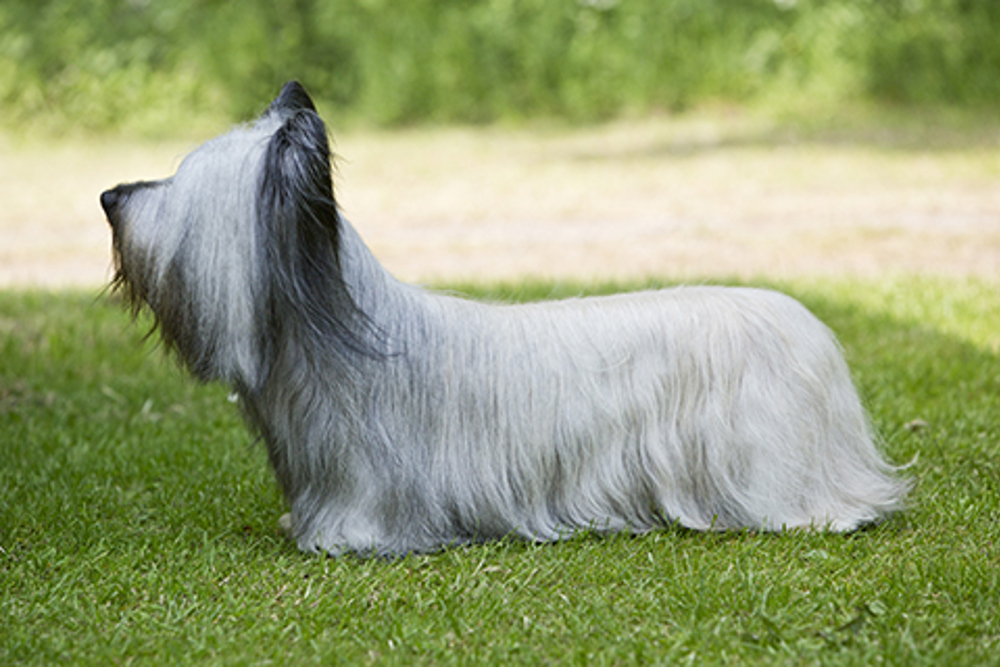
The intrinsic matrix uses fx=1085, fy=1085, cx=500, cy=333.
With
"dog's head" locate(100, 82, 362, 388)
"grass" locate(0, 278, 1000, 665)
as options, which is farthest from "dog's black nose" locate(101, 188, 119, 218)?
"grass" locate(0, 278, 1000, 665)

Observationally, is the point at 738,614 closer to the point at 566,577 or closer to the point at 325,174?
the point at 566,577

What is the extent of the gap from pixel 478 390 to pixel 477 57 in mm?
18010

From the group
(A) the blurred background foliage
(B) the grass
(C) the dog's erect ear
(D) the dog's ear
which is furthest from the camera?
(A) the blurred background foliage

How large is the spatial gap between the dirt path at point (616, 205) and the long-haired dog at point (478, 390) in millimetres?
3821

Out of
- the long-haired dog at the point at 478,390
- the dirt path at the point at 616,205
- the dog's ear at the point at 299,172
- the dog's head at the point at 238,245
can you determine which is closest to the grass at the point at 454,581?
the long-haired dog at the point at 478,390

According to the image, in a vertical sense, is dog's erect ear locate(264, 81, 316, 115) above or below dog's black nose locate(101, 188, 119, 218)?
above

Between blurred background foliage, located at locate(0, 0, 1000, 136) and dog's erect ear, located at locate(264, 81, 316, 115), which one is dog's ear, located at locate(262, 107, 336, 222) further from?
blurred background foliage, located at locate(0, 0, 1000, 136)

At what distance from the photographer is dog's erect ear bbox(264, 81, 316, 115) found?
3658 millimetres

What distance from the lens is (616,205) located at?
42.0 feet

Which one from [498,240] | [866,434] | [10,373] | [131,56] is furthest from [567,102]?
[866,434]

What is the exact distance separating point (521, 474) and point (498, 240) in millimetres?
7447

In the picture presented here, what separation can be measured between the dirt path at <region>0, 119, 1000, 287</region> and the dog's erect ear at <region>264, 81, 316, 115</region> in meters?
3.64

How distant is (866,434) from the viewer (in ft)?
13.5

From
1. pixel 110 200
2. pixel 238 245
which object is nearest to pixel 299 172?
pixel 238 245
